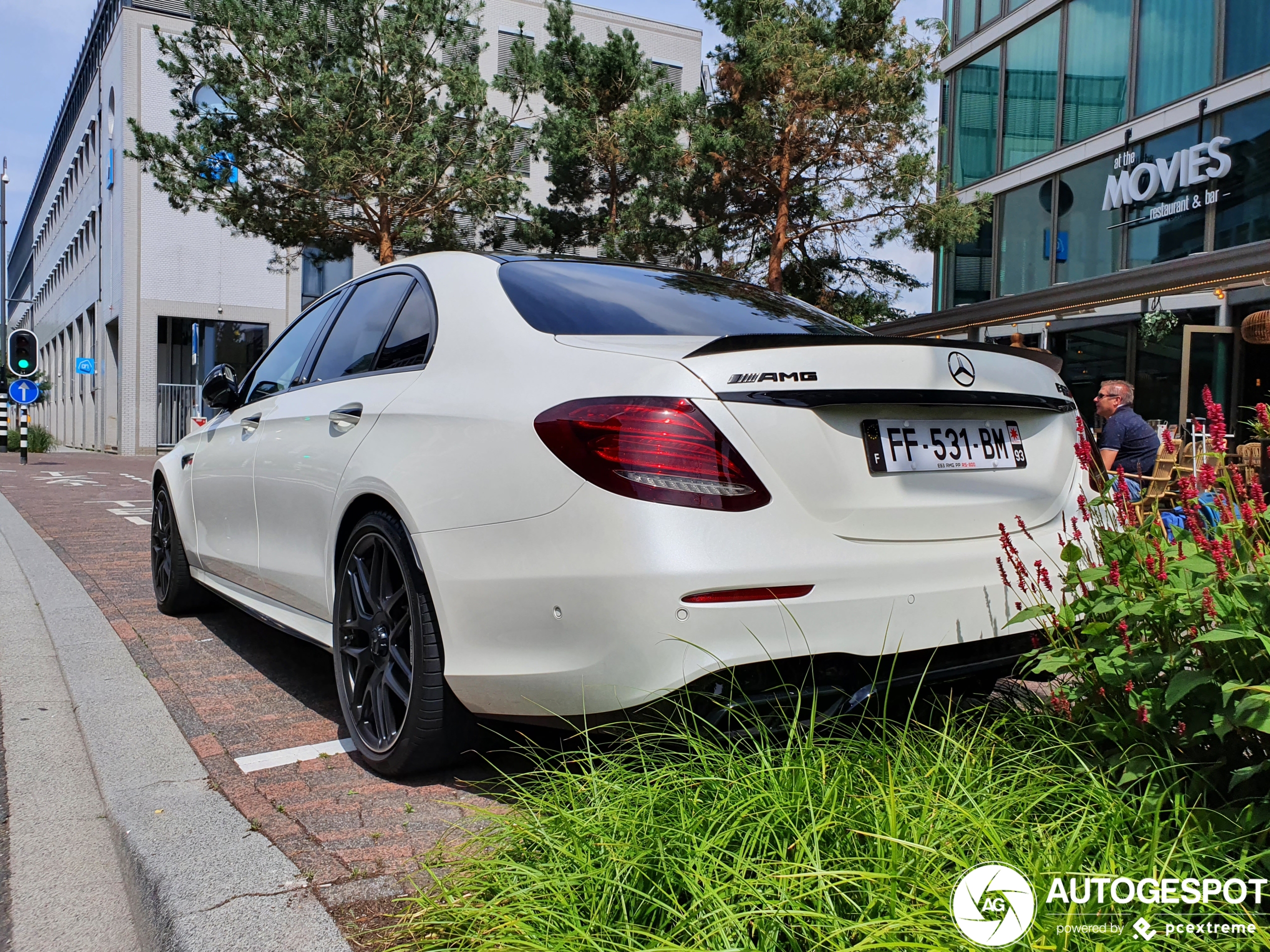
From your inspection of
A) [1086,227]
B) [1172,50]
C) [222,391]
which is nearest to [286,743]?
[222,391]

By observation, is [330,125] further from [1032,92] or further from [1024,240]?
[1032,92]

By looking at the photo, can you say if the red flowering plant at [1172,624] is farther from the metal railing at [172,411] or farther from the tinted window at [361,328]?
the metal railing at [172,411]

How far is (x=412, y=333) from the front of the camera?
10.9 feet

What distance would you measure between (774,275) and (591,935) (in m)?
17.2

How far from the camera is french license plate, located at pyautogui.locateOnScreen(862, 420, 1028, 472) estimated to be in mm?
2568

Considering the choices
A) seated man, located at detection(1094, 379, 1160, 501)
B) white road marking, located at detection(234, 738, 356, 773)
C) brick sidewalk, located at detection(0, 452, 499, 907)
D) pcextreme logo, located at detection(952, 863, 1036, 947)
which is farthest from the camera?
seated man, located at detection(1094, 379, 1160, 501)

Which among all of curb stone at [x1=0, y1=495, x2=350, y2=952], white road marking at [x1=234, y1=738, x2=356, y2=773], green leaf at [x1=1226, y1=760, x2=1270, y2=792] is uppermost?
green leaf at [x1=1226, y1=760, x2=1270, y2=792]

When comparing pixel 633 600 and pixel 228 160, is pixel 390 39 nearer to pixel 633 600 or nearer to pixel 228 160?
pixel 228 160

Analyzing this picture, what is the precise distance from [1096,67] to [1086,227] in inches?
106

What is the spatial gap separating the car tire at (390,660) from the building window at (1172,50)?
55.3 ft

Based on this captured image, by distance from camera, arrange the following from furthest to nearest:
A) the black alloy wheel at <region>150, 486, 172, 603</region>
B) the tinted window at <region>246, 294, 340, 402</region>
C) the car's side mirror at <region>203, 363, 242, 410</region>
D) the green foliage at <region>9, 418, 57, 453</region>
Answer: the green foliage at <region>9, 418, 57, 453</region> → the black alloy wheel at <region>150, 486, 172, 603</region> → the car's side mirror at <region>203, 363, 242, 410</region> → the tinted window at <region>246, 294, 340, 402</region>

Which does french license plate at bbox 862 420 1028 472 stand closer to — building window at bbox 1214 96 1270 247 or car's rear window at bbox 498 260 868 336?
car's rear window at bbox 498 260 868 336

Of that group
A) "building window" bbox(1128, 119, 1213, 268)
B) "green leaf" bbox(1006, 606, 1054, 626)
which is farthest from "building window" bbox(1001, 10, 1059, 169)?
"green leaf" bbox(1006, 606, 1054, 626)

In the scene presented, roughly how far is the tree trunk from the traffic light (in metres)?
15.8
